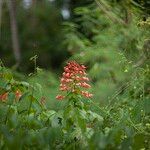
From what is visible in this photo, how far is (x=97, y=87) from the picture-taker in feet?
24.4

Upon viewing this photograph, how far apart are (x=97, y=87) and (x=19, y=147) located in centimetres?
550

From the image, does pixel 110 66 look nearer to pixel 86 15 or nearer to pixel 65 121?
pixel 86 15

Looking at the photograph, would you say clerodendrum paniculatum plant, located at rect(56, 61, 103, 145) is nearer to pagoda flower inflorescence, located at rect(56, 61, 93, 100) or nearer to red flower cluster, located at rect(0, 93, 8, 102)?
pagoda flower inflorescence, located at rect(56, 61, 93, 100)

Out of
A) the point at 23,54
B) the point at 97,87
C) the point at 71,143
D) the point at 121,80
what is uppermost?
the point at 71,143

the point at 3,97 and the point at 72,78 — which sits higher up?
the point at 72,78

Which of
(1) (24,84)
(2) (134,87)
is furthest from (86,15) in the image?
(1) (24,84)

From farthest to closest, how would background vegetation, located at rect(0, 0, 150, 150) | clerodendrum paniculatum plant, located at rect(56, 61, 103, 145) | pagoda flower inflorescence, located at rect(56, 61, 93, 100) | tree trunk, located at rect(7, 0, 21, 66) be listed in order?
tree trunk, located at rect(7, 0, 21, 66) < pagoda flower inflorescence, located at rect(56, 61, 93, 100) < clerodendrum paniculatum plant, located at rect(56, 61, 103, 145) < background vegetation, located at rect(0, 0, 150, 150)

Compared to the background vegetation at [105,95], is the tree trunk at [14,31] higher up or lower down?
lower down

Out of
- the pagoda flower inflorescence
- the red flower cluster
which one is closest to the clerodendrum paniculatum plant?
the pagoda flower inflorescence

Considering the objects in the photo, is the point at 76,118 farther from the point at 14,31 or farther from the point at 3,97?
the point at 14,31

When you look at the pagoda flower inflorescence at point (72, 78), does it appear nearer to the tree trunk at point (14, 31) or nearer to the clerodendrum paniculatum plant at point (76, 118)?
the clerodendrum paniculatum plant at point (76, 118)

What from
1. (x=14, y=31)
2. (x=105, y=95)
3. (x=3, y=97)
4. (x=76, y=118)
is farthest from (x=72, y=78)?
(x=14, y=31)

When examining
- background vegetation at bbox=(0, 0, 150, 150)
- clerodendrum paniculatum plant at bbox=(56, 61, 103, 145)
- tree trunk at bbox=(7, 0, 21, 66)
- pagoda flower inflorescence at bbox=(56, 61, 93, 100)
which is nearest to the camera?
background vegetation at bbox=(0, 0, 150, 150)

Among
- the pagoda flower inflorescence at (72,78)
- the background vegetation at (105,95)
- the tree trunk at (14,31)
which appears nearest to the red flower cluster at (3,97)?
the background vegetation at (105,95)
